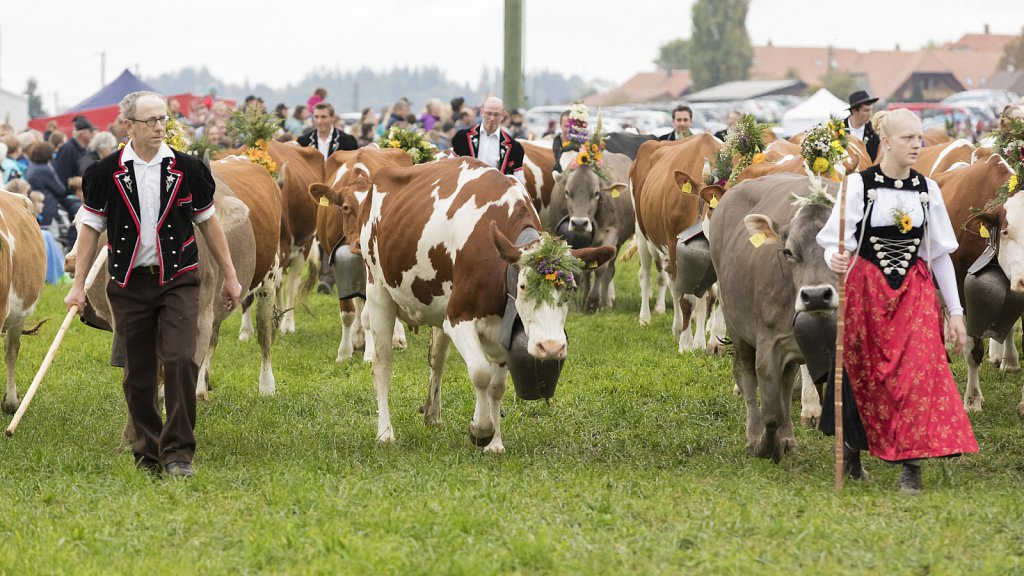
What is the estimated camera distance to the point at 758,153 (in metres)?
11.3

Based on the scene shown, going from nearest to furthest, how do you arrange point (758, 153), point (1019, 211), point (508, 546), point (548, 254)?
1. point (508, 546)
2. point (548, 254)
3. point (1019, 211)
4. point (758, 153)

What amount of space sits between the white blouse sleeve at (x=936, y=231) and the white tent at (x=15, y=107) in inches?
1538

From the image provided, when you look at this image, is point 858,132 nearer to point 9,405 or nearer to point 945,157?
point 945,157

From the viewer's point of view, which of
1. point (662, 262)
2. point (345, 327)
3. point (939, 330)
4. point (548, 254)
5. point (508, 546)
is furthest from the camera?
point (662, 262)

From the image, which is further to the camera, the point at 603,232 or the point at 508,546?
the point at 603,232

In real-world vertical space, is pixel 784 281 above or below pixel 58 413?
above

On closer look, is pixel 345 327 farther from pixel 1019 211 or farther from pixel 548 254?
pixel 1019 211

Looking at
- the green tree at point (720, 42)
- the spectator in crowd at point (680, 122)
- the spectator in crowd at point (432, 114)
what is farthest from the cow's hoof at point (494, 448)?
A: the green tree at point (720, 42)

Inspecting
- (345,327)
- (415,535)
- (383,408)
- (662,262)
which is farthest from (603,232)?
(415,535)

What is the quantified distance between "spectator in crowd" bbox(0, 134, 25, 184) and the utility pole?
7467mm

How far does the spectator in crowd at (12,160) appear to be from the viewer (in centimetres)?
1883

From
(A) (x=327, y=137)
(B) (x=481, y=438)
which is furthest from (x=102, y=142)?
(B) (x=481, y=438)

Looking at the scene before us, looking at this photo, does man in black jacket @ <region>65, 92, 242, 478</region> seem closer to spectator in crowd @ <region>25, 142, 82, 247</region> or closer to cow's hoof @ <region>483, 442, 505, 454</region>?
cow's hoof @ <region>483, 442, 505, 454</region>

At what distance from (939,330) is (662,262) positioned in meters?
7.72
